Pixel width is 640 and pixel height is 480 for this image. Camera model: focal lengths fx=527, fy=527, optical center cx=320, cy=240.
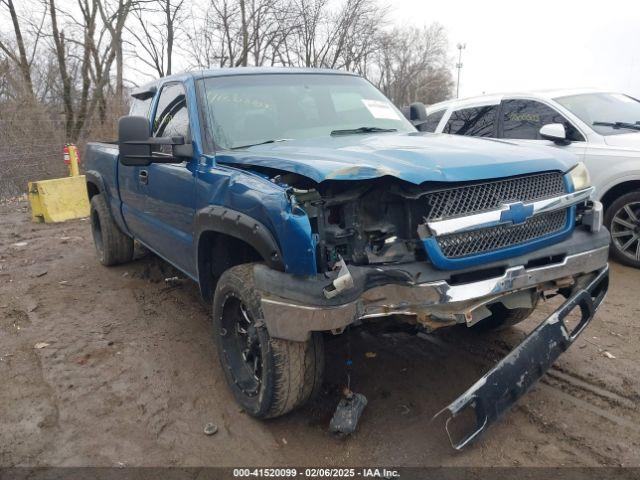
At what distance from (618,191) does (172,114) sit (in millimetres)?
4521

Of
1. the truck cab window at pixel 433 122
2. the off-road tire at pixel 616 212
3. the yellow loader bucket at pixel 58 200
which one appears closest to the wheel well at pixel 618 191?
the off-road tire at pixel 616 212

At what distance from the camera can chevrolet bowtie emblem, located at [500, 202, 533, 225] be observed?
2578mm

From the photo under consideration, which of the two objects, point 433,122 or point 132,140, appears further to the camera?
point 433,122

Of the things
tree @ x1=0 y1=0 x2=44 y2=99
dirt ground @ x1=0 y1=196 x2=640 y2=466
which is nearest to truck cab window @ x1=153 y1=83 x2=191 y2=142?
dirt ground @ x1=0 y1=196 x2=640 y2=466

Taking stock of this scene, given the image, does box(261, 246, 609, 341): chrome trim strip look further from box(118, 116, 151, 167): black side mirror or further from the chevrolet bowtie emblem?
box(118, 116, 151, 167): black side mirror

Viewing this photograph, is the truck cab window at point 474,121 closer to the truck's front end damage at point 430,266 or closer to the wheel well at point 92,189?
the truck's front end damage at point 430,266

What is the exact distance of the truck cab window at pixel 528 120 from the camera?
582 cm

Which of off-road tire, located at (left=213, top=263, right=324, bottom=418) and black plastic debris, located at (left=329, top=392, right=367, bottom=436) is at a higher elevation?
off-road tire, located at (left=213, top=263, right=324, bottom=418)

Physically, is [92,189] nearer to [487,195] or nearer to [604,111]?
[487,195]

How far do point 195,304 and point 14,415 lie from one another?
189 cm

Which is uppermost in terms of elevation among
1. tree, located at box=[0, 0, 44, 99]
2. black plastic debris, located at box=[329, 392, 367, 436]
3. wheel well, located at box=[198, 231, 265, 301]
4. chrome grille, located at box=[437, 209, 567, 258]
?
tree, located at box=[0, 0, 44, 99]

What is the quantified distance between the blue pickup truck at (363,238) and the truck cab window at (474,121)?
3273mm

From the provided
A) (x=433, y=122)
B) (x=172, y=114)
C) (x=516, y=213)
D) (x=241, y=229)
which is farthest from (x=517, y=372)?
(x=433, y=122)

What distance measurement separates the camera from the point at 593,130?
5.64 metres
